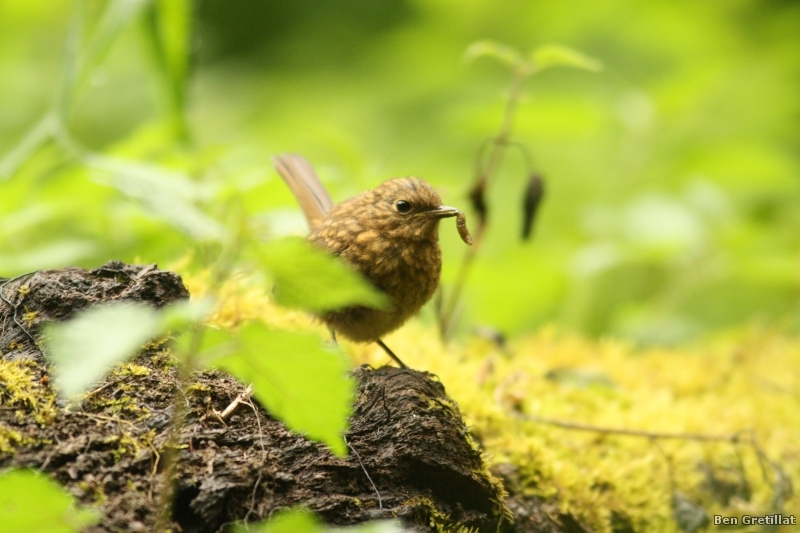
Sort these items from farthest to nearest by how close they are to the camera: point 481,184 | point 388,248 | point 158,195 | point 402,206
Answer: point 481,184
point 402,206
point 388,248
point 158,195

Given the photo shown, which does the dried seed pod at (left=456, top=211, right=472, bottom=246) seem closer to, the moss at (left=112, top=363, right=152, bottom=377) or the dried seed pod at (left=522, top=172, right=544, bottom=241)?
the dried seed pod at (left=522, top=172, right=544, bottom=241)

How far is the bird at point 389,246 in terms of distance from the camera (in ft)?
9.11

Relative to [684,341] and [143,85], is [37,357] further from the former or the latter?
[143,85]

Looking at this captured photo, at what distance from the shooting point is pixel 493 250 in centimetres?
689

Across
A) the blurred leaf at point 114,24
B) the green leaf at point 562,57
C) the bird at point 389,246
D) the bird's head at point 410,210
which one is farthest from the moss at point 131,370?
the green leaf at point 562,57

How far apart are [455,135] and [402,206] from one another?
407 centimetres

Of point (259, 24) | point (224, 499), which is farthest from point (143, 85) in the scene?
point (224, 499)

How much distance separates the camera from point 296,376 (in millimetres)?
1399

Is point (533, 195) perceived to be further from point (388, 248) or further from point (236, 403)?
point (236, 403)

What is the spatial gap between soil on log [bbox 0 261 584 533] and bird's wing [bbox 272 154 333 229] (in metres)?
1.23

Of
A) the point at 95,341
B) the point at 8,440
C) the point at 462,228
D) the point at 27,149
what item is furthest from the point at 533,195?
the point at 95,341

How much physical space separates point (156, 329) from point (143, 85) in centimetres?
770

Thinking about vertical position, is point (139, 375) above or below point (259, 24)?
below

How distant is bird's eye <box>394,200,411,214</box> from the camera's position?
292 centimetres
